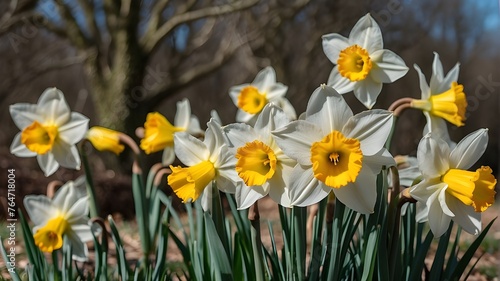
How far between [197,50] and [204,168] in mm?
10795

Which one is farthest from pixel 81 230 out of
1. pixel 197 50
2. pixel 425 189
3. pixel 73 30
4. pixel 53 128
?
pixel 197 50

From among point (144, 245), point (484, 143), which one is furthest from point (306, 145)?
point (144, 245)

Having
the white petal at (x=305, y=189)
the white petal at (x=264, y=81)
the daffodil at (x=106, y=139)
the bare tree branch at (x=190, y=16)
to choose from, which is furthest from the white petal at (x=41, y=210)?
the bare tree branch at (x=190, y=16)

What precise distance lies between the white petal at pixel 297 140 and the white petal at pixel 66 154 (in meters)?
1.02

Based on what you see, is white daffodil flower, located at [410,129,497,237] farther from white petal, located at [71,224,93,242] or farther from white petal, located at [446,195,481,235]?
white petal, located at [71,224,93,242]

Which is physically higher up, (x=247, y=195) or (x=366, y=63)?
(x=366, y=63)

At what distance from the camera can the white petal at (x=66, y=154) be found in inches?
76.0

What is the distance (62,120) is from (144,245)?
54cm

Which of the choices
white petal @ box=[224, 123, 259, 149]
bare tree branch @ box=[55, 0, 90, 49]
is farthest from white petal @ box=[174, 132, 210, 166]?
bare tree branch @ box=[55, 0, 90, 49]

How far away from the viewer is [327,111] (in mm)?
1199

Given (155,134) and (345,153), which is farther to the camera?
(155,134)

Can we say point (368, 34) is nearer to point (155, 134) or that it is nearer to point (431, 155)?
point (431, 155)

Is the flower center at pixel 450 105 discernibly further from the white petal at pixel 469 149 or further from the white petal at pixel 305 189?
the white petal at pixel 305 189

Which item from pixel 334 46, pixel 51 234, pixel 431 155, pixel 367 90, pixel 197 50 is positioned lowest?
pixel 197 50
